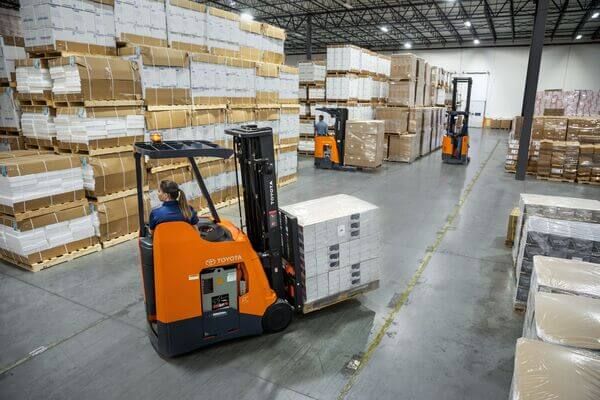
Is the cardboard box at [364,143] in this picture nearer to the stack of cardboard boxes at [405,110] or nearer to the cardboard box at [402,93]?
the stack of cardboard boxes at [405,110]

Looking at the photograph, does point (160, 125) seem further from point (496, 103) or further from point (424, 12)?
point (496, 103)

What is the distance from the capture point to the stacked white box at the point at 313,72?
48.9 ft

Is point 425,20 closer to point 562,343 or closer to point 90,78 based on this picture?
point 90,78

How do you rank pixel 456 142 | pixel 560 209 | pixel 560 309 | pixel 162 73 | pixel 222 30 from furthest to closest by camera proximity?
pixel 456 142 → pixel 222 30 → pixel 162 73 → pixel 560 209 → pixel 560 309

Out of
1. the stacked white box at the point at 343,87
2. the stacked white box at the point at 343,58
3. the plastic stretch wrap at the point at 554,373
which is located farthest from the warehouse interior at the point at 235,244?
the stacked white box at the point at 343,58

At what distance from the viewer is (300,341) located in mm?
3719

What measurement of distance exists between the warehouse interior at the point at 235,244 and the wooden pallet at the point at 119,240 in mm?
34

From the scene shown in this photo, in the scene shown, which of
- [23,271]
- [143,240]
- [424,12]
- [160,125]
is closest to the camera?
[143,240]

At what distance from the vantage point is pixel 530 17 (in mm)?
21750

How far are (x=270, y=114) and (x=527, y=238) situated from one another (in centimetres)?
667

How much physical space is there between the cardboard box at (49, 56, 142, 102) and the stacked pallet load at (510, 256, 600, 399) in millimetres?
5875

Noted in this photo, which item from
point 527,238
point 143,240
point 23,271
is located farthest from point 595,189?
point 23,271

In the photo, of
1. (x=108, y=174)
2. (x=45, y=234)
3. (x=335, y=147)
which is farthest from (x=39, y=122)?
(x=335, y=147)

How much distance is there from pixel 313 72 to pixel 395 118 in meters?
3.62
